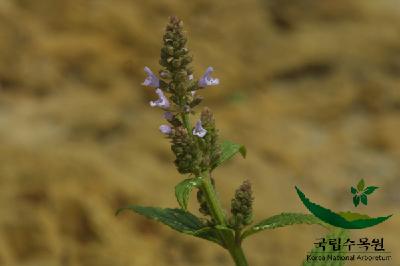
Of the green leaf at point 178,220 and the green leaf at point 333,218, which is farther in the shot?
the green leaf at point 333,218

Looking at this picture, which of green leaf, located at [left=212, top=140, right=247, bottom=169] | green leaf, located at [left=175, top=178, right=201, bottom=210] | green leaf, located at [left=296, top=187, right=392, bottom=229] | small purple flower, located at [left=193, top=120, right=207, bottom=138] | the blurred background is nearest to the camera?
green leaf, located at [left=175, top=178, right=201, bottom=210]

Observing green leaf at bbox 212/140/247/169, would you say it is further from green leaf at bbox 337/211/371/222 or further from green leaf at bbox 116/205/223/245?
green leaf at bbox 337/211/371/222

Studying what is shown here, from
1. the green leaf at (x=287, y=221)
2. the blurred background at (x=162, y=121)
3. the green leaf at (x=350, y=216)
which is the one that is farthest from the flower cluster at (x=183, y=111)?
the blurred background at (x=162, y=121)

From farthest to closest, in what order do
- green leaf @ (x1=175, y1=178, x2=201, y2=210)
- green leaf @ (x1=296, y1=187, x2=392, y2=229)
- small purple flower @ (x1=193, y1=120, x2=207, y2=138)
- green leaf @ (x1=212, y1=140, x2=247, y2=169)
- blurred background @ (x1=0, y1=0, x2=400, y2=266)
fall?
blurred background @ (x1=0, y1=0, x2=400, y2=266), green leaf @ (x1=296, y1=187, x2=392, y2=229), green leaf @ (x1=212, y1=140, x2=247, y2=169), small purple flower @ (x1=193, y1=120, x2=207, y2=138), green leaf @ (x1=175, y1=178, x2=201, y2=210)

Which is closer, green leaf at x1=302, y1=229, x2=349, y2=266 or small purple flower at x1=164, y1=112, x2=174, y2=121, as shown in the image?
small purple flower at x1=164, y1=112, x2=174, y2=121

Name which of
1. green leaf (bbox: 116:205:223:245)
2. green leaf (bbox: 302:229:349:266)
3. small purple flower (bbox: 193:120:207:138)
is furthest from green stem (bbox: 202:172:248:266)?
green leaf (bbox: 302:229:349:266)

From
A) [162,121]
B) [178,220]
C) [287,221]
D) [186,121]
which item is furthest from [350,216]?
[162,121]

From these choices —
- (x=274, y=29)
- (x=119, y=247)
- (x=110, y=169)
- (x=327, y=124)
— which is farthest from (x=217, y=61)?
(x=119, y=247)

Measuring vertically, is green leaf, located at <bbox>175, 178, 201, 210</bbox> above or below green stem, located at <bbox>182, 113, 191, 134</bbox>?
below

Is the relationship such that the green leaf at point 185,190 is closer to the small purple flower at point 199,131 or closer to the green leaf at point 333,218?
the small purple flower at point 199,131
